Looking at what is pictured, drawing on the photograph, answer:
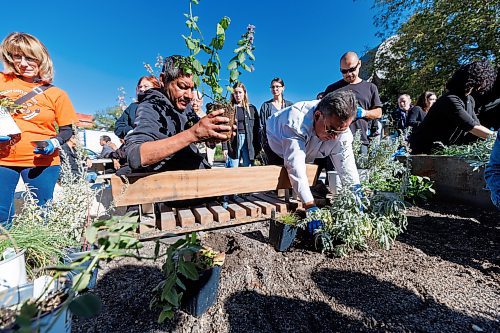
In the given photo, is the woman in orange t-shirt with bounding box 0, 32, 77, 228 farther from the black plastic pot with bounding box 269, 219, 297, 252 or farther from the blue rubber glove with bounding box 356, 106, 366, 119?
the blue rubber glove with bounding box 356, 106, 366, 119

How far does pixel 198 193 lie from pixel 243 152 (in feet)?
10.3

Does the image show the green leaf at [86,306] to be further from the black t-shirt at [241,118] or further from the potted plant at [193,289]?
the black t-shirt at [241,118]

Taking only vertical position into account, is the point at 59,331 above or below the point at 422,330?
above

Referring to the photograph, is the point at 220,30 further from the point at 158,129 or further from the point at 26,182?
the point at 26,182

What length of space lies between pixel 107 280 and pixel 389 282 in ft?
5.86

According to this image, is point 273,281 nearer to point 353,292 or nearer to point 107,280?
point 353,292

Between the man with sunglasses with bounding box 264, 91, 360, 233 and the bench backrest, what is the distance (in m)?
0.20

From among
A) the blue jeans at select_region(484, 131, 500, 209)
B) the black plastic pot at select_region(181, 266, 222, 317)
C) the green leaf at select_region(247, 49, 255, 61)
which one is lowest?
the black plastic pot at select_region(181, 266, 222, 317)

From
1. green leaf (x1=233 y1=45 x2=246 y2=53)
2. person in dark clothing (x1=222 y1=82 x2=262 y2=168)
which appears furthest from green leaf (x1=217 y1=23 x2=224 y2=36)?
person in dark clothing (x1=222 y1=82 x2=262 y2=168)

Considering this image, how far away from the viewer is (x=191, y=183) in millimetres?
1758

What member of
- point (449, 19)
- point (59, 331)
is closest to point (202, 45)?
point (59, 331)

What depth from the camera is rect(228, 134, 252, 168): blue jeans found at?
188 inches

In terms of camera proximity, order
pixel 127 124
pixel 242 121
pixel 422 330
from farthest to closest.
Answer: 1. pixel 242 121
2. pixel 127 124
3. pixel 422 330

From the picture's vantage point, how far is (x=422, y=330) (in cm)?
114
